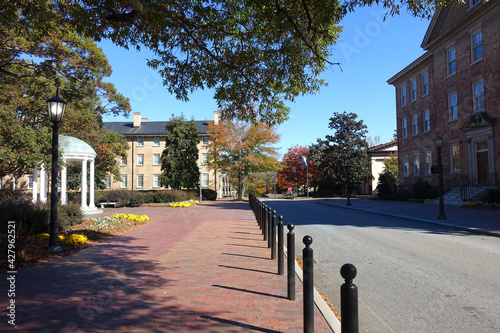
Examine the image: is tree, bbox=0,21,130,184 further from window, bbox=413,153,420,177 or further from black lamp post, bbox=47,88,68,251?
window, bbox=413,153,420,177

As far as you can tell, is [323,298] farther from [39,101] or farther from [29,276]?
[39,101]

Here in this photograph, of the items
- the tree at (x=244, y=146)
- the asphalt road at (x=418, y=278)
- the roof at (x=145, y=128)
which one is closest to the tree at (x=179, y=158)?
the tree at (x=244, y=146)

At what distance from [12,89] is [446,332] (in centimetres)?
1550

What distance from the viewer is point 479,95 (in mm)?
23250

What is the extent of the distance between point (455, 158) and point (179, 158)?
28.3m

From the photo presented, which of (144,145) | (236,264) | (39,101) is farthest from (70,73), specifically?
(144,145)

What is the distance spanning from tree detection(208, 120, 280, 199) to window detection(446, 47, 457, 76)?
18149mm

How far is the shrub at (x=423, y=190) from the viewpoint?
27312 mm

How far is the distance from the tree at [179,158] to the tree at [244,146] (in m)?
3.43

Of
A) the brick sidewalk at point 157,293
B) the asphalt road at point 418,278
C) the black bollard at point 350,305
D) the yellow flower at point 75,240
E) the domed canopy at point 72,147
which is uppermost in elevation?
the domed canopy at point 72,147

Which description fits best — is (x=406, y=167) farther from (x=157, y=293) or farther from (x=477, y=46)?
(x=157, y=293)

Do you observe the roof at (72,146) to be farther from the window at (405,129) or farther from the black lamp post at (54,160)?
the window at (405,129)

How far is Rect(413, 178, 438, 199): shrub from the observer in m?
27.3

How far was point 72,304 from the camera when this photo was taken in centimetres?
442
